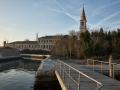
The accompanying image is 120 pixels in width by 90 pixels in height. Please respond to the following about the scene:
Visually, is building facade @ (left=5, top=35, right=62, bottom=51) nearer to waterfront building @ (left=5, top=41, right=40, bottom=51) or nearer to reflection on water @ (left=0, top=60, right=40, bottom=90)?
waterfront building @ (left=5, top=41, right=40, bottom=51)

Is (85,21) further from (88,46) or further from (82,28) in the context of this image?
(88,46)

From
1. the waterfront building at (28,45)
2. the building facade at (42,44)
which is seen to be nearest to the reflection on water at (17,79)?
the building facade at (42,44)

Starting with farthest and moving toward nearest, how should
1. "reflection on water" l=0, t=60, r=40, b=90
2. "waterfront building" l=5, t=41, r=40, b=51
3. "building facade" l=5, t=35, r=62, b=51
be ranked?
"waterfront building" l=5, t=41, r=40, b=51, "building facade" l=5, t=35, r=62, b=51, "reflection on water" l=0, t=60, r=40, b=90

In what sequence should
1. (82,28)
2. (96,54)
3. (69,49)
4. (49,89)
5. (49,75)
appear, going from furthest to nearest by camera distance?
(82,28) < (69,49) < (96,54) < (49,75) < (49,89)

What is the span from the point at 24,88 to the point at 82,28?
6131 cm

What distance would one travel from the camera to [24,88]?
1426 centimetres

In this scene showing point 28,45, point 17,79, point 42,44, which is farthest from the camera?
point 28,45

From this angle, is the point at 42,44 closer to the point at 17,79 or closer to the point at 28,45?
the point at 28,45

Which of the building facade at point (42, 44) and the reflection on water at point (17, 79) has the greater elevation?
the building facade at point (42, 44)

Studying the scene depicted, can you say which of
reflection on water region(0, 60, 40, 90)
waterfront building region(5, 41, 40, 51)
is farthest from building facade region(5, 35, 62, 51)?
reflection on water region(0, 60, 40, 90)

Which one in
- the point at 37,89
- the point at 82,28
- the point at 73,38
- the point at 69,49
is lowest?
the point at 37,89

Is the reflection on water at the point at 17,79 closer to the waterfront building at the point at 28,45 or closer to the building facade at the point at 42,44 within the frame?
the building facade at the point at 42,44

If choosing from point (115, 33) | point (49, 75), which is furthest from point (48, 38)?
point (49, 75)

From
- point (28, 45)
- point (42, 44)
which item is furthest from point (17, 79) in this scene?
point (28, 45)
